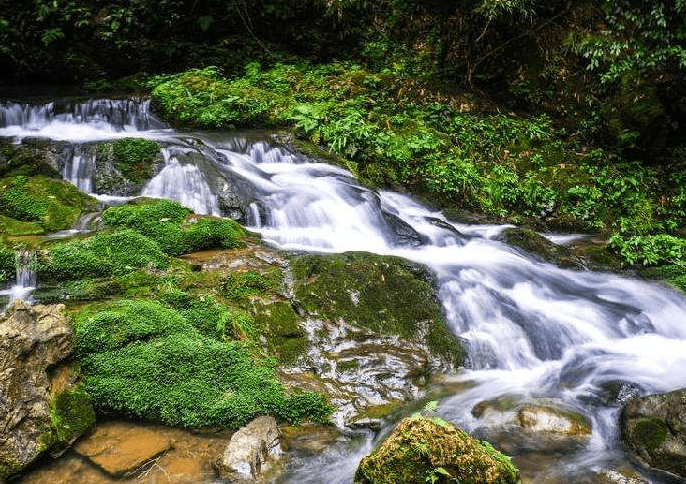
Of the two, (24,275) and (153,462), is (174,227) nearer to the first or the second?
(24,275)

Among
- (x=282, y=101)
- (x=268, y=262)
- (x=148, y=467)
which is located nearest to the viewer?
(x=148, y=467)

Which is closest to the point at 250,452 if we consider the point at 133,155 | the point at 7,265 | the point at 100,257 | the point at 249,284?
the point at 249,284

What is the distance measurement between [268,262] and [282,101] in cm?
638

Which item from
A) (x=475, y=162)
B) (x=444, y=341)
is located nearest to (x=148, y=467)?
(x=444, y=341)

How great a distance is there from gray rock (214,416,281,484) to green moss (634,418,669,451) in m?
3.03

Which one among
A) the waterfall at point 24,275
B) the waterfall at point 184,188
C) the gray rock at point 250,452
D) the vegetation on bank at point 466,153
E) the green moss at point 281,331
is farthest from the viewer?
the vegetation on bank at point 466,153

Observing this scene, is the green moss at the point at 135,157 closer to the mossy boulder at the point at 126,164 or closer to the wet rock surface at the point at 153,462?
the mossy boulder at the point at 126,164

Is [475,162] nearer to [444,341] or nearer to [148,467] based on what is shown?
[444,341]

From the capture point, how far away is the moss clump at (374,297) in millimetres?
6012

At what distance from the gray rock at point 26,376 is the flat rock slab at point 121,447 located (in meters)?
0.33

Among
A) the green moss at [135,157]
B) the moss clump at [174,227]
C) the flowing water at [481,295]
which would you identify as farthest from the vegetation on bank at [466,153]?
the moss clump at [174,227]

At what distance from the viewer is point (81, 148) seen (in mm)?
9062

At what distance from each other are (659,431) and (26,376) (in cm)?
507

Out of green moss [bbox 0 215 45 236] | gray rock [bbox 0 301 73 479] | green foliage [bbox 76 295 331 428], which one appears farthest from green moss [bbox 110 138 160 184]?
gray rock [bbox 0 301 73 479]
